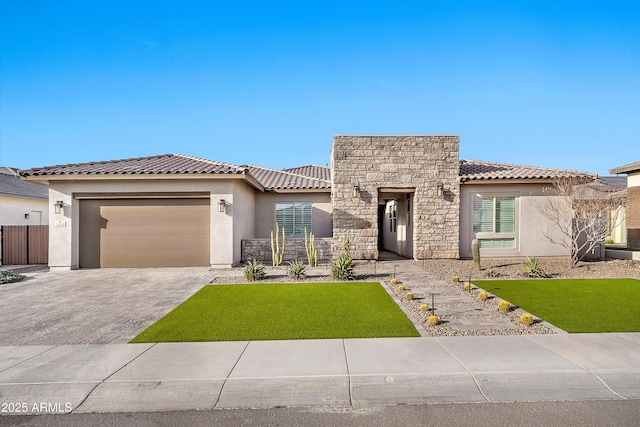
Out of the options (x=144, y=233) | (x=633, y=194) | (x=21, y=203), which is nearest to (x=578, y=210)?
(x=633, y=194)

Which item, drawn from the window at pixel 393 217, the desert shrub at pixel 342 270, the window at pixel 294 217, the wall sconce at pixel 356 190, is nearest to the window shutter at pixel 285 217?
the window at pixel 294 217

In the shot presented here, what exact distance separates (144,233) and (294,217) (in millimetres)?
6661

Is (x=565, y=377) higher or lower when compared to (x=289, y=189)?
lower

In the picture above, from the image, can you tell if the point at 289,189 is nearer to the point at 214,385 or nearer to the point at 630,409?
the point at 214,385

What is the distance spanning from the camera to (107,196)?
13469 mm

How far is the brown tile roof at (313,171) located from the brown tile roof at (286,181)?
2391mm

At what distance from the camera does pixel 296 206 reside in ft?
56.0

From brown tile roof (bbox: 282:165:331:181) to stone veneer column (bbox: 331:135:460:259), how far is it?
6.54 metres

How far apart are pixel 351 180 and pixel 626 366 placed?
37.4 ft

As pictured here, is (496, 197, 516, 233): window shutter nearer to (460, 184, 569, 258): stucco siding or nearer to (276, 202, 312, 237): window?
(460, 184, 569, 258): stucco siding

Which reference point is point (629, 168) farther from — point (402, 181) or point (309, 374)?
point (309, 374)

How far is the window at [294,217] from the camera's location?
16984 mm

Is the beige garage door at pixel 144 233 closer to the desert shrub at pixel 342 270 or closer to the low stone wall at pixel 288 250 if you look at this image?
the low stone wall at pixel 288 250

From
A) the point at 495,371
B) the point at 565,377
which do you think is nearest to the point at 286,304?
the point at 495,371
